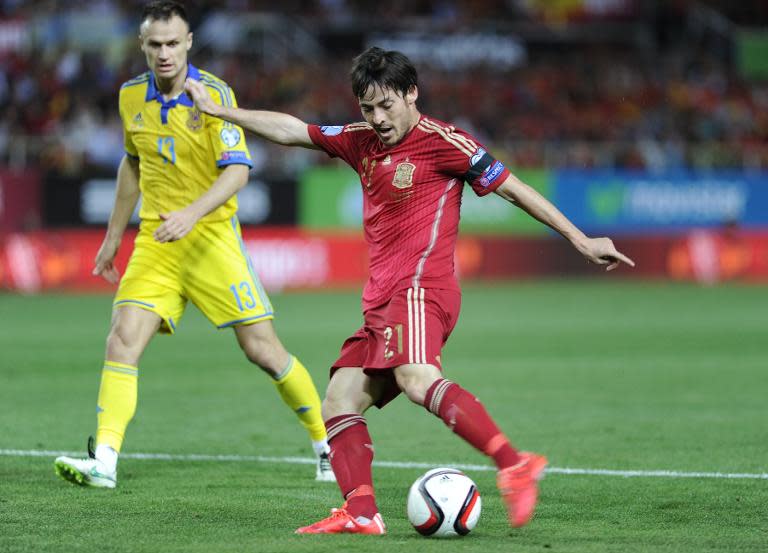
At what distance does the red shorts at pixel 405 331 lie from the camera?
530 cm

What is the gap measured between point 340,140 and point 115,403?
1.97 meters

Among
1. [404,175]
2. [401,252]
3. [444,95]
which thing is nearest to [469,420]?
[401,252]

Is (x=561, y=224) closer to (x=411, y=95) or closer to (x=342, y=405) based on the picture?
(x=411, y=95)

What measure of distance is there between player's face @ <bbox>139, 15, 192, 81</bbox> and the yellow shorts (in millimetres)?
852

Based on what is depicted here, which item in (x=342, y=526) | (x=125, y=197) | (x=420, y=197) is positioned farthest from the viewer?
(x=125, y=197)

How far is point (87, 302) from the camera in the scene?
20312 millimetres

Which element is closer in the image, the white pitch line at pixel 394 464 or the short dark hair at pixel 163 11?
the short dark hair at pixel 163 11

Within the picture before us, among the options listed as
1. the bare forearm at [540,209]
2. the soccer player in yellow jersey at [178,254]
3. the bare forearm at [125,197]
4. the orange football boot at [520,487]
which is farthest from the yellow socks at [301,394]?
the orange football boot at [520,487]

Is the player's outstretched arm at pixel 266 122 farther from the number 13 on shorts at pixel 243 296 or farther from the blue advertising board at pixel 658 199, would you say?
the blue advertising board at pixel 658 199

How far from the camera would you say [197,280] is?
6965 millimetres

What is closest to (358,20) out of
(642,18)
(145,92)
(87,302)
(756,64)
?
(642,18)

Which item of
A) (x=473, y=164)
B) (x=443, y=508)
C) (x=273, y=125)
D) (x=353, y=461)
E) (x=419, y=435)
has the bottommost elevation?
(x=419, y=435)

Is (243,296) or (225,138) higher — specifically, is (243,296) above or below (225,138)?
below

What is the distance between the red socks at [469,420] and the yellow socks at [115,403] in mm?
2075
